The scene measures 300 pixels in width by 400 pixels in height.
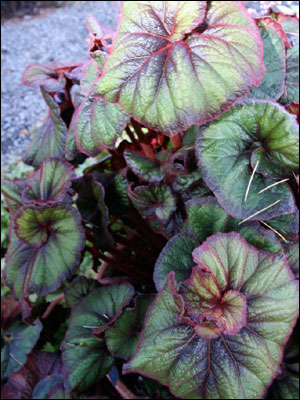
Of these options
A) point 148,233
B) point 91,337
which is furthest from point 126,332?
point 148,233

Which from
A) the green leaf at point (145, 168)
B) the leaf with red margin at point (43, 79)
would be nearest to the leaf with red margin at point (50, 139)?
the leaf with red margin at point (43, 79)

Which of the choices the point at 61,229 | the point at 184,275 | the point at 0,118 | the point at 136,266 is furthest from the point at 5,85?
the point at 184,275

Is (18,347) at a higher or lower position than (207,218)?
lower

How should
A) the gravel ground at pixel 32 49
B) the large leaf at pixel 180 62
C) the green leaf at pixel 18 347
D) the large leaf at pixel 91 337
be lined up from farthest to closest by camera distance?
the gravel ground at pixel 32 49
the green leaf at pixel 18 347
the large leaf at pixel 91 337
the large leaf at pixel 180 62

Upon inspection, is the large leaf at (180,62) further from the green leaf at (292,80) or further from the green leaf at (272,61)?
the green leaf at (292,80)

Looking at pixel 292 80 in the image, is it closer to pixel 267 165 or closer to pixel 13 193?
pixel 267 165

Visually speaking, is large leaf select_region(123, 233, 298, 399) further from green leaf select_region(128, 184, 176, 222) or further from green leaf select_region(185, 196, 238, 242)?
green leaf select_region(128, 184, 176, 222)
